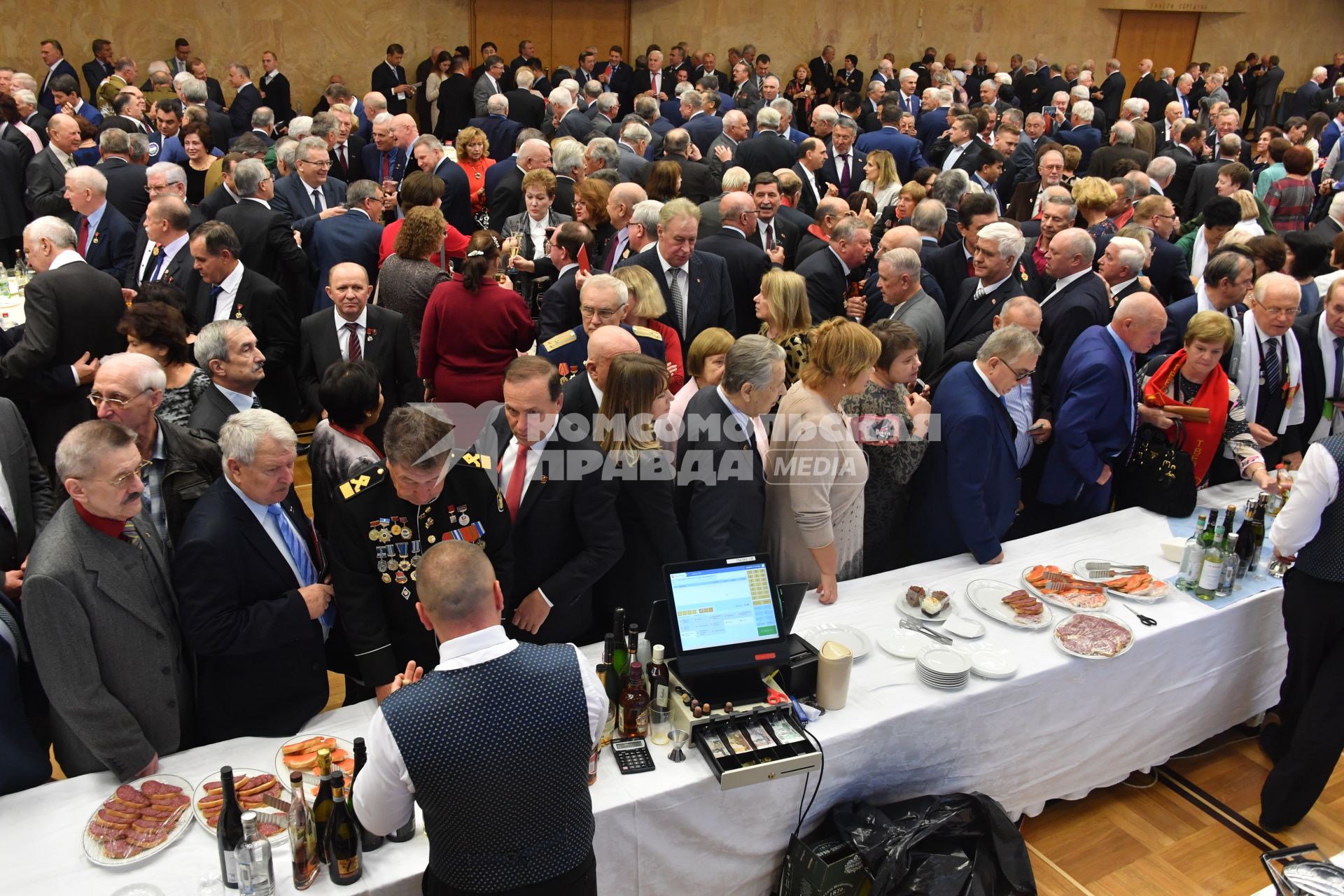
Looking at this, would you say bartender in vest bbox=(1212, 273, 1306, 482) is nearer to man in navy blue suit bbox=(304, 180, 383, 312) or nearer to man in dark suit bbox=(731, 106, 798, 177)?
man in dark suit bbox=(731, 106, 798, 177)

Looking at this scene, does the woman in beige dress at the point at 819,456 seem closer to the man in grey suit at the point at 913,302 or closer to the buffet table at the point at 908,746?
the buffet table at the point at 908,746

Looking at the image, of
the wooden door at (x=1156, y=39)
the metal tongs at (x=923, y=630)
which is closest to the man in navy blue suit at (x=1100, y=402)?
the metal tongs at (x=923, y=630)

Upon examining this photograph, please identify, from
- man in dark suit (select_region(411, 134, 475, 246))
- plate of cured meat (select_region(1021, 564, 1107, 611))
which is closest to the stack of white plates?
plate of cured meat (select_region(1021, 564, 1107, 611))

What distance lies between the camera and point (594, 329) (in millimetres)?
3939

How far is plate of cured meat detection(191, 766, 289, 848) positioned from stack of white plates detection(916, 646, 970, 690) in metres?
1.84

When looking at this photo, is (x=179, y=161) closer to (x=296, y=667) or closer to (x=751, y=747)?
(x=296, y=667)

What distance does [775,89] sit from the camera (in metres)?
11.4

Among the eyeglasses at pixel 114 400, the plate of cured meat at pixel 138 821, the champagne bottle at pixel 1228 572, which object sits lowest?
the plate of cured meat at pixel 138 821

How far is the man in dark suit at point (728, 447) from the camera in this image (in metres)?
3.10

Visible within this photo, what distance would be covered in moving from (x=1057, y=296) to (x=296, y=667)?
380 centimetres

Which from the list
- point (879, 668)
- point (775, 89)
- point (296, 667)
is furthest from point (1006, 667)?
point (775, 89)

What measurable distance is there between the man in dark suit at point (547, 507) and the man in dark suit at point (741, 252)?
7.85 ft

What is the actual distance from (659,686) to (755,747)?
31 cm

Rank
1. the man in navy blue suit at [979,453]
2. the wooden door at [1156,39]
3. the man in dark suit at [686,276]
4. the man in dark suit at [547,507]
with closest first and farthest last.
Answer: the man in dark suit at [547,507] < the man in navy blue suit at [979,453] < the man in dark suit at [686,276] < the wooden door at [1156,39]
